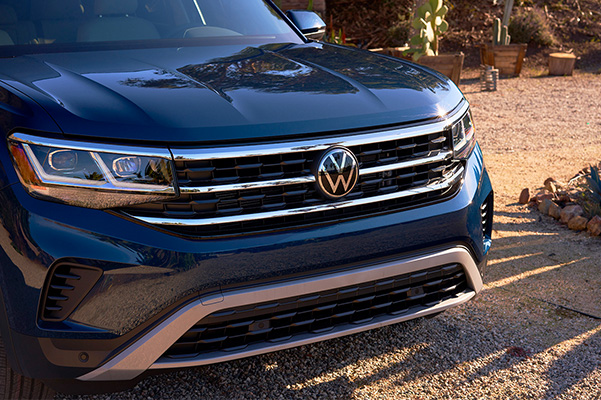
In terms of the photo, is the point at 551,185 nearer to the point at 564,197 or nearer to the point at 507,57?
the point at 564,197

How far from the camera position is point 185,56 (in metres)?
2.59

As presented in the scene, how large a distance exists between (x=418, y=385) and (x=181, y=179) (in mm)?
1325

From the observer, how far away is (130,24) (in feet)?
9.77

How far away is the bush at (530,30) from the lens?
38.1 ft

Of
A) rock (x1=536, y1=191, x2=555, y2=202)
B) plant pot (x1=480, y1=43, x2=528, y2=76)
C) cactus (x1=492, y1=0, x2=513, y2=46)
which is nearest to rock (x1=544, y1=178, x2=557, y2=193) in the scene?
rock (x1=536, y1=191, x2=555, y2=202)

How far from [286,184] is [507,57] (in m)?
9.47

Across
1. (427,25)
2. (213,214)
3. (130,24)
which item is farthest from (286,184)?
(427,25)

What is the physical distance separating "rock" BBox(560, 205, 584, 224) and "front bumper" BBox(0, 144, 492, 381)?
103 inches

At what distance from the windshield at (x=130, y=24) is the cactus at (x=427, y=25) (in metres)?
6.03

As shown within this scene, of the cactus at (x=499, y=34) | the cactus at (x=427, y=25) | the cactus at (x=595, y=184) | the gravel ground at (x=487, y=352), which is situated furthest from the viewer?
A: the cactus at (x=499, y=34)

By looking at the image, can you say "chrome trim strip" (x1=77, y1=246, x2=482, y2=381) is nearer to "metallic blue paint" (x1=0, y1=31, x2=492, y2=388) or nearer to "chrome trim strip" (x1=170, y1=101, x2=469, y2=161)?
"metallic blue paint" (x1=0, y1=31, x2=492, y2=388)

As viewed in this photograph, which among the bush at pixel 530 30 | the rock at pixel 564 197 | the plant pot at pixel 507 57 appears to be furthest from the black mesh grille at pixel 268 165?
the bush at pixel 530 30

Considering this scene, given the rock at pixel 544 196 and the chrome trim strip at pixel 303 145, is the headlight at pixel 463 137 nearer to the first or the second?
the chrome trim strip at pixel 303 145

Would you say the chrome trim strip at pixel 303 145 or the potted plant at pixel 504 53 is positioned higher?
the chrome trim strip at pixel 303 145
